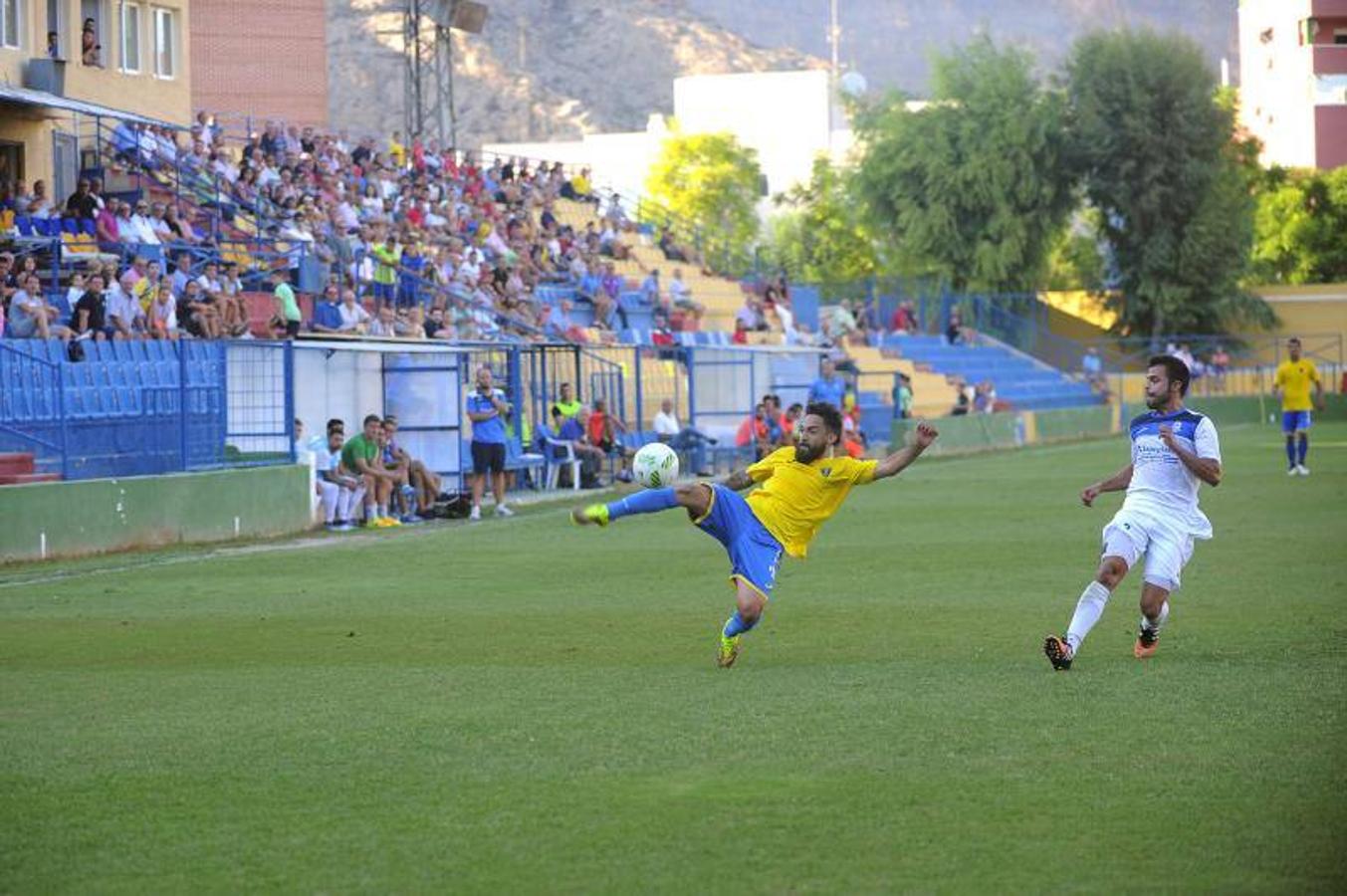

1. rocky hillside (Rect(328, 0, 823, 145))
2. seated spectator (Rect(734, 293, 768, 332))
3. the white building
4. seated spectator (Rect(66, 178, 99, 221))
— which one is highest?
rocky hillside (Rect(328, 0, 823, 145))

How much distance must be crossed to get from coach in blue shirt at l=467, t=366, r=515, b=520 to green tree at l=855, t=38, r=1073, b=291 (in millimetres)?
45480

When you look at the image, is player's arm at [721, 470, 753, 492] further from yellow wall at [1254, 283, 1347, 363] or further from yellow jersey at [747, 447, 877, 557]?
yellow wall at [1254, 283, 1347, 363]

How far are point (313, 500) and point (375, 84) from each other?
131 meters

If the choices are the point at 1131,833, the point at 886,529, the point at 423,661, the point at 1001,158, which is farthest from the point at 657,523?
the point at 1001,158

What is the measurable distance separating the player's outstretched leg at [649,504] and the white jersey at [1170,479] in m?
2.55

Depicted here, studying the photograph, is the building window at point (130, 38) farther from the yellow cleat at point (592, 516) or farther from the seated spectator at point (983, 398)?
the yellow cleat at point (592, 516)

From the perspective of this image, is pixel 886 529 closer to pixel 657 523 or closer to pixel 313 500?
pixel 657 523

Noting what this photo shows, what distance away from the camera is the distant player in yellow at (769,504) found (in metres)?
12.2

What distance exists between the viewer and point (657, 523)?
87.9 feet

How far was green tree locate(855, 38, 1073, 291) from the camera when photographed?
71.9 meters

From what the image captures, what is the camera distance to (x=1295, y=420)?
108 feet

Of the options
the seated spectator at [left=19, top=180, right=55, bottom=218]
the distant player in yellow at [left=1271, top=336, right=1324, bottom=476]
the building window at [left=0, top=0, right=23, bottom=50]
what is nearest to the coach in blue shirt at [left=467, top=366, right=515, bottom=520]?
the seated spectator at [left=19, top=180, right=55, bottom=218]

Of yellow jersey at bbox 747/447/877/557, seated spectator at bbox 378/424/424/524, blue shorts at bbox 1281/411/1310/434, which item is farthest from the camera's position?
blue shorts at bbox 1281/411/1310/434

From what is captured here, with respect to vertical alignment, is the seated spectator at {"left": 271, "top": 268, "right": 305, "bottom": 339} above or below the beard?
above
